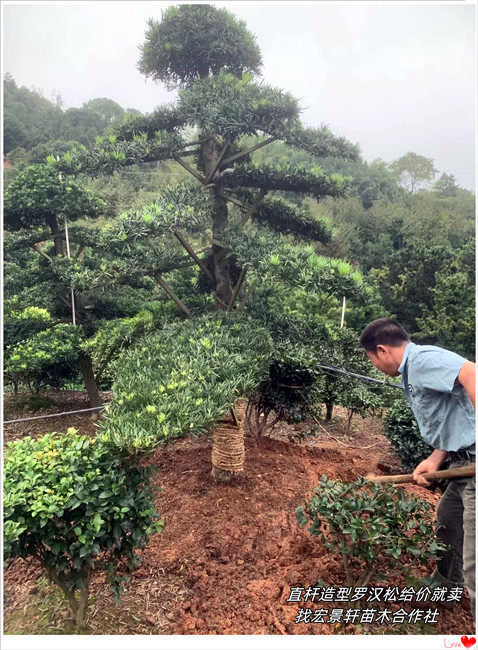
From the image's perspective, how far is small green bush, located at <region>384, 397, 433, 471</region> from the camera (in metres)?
3.67

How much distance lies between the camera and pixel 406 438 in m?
3.75

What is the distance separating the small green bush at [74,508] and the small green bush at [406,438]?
107 inches

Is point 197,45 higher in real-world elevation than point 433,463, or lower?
higher

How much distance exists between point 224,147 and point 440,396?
2.35 meters

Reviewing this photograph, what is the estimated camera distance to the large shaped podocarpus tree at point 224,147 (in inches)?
103

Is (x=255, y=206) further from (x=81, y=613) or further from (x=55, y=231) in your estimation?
(x=81, y=613)

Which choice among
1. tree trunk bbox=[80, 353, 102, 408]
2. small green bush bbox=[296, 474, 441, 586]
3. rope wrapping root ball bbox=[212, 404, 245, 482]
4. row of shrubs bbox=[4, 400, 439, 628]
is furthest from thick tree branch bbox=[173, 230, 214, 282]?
small green bush bbox=[296, 474, 441, 586]

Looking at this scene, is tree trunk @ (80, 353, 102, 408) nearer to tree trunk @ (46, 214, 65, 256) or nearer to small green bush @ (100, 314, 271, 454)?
tree trunk @ (46, 214, 65, 256)

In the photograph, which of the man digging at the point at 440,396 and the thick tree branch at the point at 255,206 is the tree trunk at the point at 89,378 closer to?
the thick tree branch at the point at 255,206

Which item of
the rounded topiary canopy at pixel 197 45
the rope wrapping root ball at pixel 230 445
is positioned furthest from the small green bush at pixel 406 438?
the rounded topiary canopy at pixel 197 45

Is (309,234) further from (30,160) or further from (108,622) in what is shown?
(30,160)

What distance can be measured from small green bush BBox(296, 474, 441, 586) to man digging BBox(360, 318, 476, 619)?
0.17 m

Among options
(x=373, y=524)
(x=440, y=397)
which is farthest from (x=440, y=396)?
(x=373, y=524)

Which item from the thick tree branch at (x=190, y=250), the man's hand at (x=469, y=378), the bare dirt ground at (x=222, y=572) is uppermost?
the thick tree branch at (x=190, y=250)
